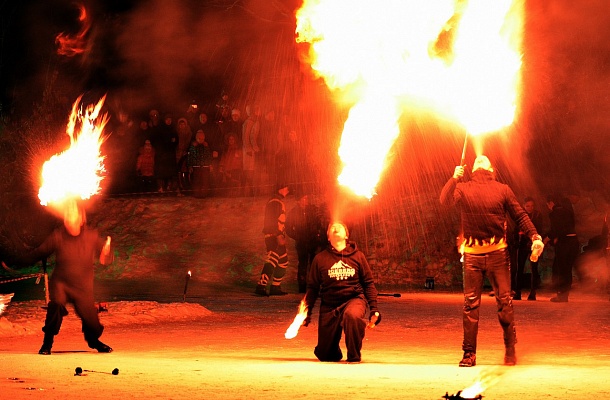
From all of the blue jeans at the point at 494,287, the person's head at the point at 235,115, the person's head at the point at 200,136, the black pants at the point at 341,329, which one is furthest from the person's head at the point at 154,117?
the blue jeans at the point at 494,287

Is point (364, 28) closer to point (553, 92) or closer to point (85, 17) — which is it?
point (553, 92)

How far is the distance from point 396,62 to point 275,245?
7.61 meters

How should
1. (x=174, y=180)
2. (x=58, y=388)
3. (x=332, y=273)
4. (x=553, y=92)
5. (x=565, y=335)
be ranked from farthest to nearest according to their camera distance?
(x=174, y=180), (x=553, y=92), (x=565, y=335), (x=332, y=273), (x=58, y=388)

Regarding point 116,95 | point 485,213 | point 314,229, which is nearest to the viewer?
point 485,213

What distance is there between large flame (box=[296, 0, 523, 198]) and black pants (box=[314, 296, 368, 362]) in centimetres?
237

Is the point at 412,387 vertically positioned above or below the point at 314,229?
below

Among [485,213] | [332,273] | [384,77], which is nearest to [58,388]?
[332,273]

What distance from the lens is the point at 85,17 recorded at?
3572 centimetres

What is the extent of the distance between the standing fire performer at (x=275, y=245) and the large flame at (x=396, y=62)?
617 centimetres

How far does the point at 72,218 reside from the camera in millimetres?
11883

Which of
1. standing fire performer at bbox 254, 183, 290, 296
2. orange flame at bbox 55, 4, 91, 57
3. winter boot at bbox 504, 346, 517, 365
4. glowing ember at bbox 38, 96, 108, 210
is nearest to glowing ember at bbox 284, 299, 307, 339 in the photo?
winter boot at bbox 504, 346, 517, 365

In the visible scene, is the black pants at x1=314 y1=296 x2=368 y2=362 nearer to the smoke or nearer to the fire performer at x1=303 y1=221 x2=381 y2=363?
the fire performer at x1=303 y1=221 x2=381 y2=363

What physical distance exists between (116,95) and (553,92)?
1463cm

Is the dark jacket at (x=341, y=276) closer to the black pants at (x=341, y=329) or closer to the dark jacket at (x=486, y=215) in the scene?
the black pants at (x=341, y=329)
